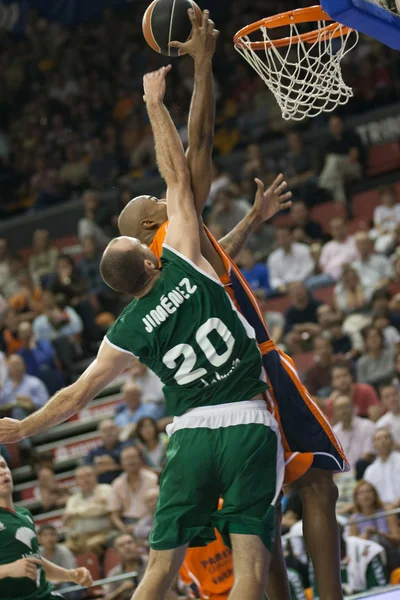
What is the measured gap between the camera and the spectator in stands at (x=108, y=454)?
440 inches

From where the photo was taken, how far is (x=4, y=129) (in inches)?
766

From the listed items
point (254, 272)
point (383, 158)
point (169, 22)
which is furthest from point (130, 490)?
point (383, 158)

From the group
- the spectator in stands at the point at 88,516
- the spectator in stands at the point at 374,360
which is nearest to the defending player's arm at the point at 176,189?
the spectator in stands at the point at 88,516

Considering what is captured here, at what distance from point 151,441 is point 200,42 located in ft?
21.2

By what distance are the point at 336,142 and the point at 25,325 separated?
4.91 metres

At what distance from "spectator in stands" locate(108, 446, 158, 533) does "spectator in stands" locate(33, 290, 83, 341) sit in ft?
12.4

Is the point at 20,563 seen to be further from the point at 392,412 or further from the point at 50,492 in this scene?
the point at 50,492

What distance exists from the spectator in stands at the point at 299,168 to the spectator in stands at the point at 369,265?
7.68 feet

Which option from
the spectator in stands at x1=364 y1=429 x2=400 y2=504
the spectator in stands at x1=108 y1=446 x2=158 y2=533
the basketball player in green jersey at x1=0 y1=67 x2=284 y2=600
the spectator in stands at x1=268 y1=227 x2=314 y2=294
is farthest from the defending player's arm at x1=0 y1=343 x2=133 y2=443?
the spectator in stands at x1=268 y1=227 x2=314 y2=294

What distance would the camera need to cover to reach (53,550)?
9969 mm

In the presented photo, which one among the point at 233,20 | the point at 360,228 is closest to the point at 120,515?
the point at 360,228

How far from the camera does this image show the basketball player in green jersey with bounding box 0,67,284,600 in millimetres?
4945

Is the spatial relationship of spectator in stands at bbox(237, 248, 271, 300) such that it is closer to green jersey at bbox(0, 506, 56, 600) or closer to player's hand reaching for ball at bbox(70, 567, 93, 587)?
green jersey at bbox(0, 506, 56, 600)

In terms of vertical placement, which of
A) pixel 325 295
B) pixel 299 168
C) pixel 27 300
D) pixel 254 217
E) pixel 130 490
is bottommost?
pixel 130 490
